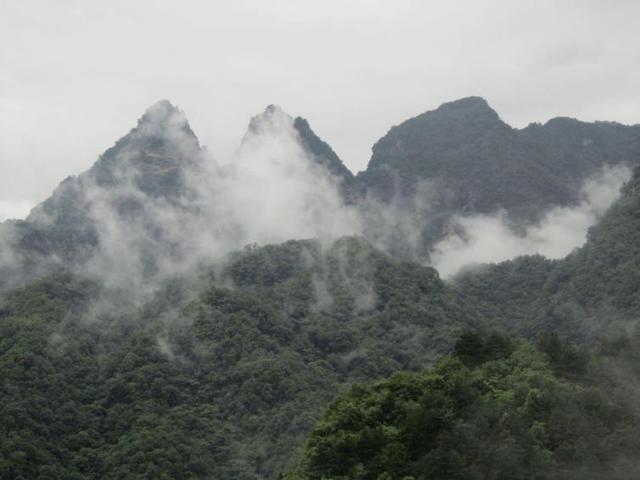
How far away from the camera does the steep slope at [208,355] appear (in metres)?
41.1

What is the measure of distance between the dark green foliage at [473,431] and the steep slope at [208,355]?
16935 mm

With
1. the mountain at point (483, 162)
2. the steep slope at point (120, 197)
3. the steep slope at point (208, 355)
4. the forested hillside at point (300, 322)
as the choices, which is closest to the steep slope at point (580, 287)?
the forested hillside at point (300, 322)

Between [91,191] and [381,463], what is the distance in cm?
6334

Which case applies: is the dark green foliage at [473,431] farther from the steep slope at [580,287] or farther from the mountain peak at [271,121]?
the mountain peak at [271,121]

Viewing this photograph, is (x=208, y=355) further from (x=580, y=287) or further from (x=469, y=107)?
(x=469, y=107)

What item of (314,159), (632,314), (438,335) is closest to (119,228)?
(314,159)

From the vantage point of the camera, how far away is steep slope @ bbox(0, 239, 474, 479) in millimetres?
41062

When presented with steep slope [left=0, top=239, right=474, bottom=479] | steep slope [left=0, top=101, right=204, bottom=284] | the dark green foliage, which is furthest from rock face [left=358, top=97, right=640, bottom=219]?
the dark green foliage

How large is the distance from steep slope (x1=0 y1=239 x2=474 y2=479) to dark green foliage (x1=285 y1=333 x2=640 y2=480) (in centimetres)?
1693

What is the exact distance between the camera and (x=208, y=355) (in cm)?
5016

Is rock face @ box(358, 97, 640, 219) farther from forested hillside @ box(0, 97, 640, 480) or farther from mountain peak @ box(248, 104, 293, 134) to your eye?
mountain peak @ box(248, 104, 293, 134)

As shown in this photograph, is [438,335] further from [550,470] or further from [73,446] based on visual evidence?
[550,470]

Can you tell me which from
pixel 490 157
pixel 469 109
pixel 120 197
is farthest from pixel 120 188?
pixel 469 109

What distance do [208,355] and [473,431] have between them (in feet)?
98.0
